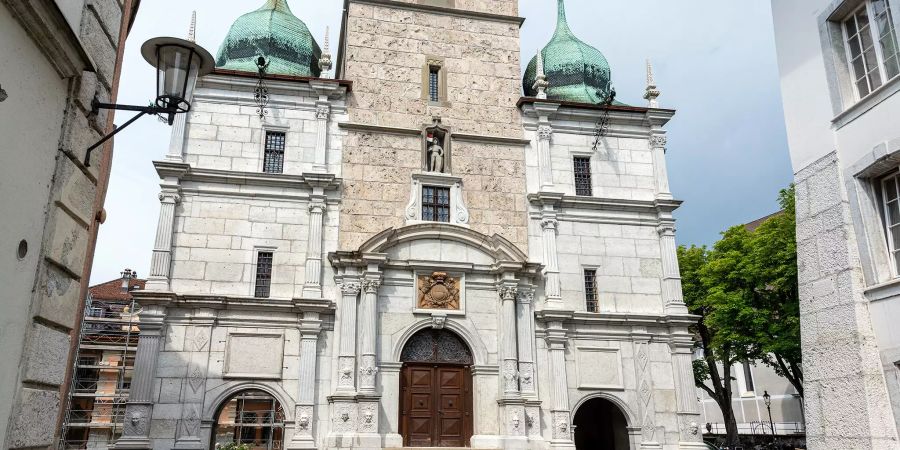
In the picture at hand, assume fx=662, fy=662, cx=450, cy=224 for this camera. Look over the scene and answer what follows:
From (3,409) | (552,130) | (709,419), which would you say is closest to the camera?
(3,409)

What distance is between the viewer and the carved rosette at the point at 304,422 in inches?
695

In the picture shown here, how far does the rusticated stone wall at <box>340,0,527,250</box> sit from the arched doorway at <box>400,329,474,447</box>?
3.65 m

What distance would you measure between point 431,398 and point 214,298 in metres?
6.70

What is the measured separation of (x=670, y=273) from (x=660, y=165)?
12.6ft

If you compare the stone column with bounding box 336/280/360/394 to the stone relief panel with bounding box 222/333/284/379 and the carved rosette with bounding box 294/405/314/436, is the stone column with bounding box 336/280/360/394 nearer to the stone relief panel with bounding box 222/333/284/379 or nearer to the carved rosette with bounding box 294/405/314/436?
the carved rosette with bounding box 294/405/314/436

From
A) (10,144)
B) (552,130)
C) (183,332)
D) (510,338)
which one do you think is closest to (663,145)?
(552,130)

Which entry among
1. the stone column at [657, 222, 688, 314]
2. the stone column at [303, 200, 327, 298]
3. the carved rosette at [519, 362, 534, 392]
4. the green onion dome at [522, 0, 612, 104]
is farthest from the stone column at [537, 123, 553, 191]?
the stone column at [303, 200, 327, 298]

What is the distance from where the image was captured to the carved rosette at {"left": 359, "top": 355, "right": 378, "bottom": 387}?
18125mm

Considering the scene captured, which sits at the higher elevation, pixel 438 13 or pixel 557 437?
pixel 438 13

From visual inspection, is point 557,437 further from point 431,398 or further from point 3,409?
point 3,409

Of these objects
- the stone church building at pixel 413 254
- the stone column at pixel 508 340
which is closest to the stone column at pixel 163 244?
the stone church building at pixel 413 254

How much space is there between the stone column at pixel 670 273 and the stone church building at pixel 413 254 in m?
0.07

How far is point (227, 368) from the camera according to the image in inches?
709

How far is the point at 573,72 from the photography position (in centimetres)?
2462
